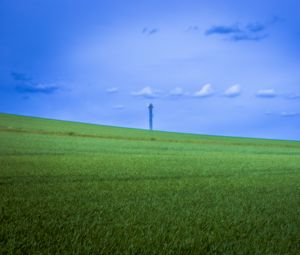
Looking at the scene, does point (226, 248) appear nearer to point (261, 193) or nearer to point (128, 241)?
point (128, 241)

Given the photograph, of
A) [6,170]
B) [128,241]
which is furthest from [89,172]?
[128,241]

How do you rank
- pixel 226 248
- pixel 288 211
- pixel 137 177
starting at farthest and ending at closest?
pixel 137 177, pixel 288 211, pixel 226 248

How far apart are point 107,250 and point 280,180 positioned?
896 cm

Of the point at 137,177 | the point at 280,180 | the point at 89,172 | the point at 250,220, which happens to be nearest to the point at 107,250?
the point at 250,220

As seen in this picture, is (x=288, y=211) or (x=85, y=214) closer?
(x=85, y=214)

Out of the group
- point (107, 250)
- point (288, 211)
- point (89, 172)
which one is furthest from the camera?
point (89, 172)

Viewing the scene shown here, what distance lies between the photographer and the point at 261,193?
30.6 ft

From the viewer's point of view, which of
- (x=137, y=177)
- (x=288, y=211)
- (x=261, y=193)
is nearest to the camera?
(x=288, y=211)

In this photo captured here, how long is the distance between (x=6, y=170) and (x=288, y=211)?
798 centimetres

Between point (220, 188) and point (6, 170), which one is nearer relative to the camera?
point (220, 188)

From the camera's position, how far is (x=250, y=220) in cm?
620

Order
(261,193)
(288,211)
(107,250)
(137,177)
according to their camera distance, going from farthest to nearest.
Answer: (137,177), (261,193), (288,211), (107,250)

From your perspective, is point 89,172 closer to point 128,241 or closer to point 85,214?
point 85,214

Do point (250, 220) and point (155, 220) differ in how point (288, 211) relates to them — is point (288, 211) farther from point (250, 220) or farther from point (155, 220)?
point (155, 220)
